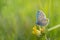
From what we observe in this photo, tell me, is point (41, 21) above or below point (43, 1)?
below

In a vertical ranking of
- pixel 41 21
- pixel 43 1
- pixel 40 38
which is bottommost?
pixel 40 38

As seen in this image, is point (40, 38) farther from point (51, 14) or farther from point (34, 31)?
point (51, 14)

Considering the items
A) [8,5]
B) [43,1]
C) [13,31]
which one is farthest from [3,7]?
[43,1]

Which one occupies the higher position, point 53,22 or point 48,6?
point 48,6

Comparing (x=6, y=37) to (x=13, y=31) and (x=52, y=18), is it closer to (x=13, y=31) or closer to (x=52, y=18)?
(x=13, y=31)

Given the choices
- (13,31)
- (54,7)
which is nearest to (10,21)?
(13,31)

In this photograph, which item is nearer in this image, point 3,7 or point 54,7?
point 3,7
